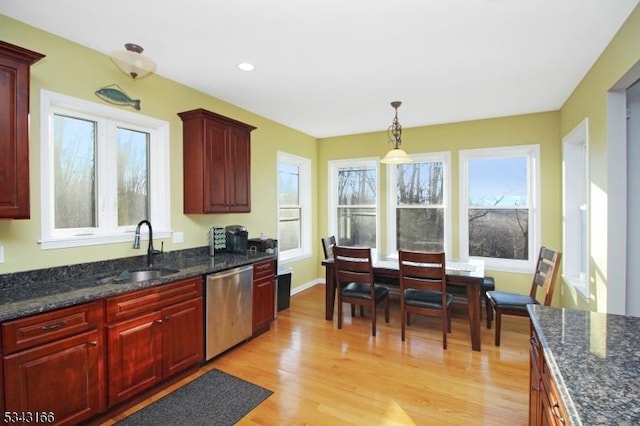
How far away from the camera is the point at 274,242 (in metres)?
4.10

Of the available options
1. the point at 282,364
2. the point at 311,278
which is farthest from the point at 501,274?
the point at 282,364

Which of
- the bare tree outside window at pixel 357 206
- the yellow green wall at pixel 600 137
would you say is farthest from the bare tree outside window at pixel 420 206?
the yellow green wall at pixel 600 137

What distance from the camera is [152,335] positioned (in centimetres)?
238

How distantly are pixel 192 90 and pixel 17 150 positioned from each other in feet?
6.00

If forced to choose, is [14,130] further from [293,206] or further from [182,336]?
[293,206]

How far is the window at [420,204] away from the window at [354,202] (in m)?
0.30

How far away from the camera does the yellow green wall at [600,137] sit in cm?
224

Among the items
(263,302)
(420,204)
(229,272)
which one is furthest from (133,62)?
(420,204)

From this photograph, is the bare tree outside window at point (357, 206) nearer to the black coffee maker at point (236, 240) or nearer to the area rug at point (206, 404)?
the black coffee maker at point (236, 240)

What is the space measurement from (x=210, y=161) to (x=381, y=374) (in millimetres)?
2613

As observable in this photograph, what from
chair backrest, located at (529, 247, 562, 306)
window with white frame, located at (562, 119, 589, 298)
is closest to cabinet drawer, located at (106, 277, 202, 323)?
chair backrest, located at (529, 247, 562, 306)

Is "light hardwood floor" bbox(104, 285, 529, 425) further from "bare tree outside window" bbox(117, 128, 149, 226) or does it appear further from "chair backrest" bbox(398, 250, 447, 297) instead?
"bare tree outside window" bbox(117, 128, 149, 226)

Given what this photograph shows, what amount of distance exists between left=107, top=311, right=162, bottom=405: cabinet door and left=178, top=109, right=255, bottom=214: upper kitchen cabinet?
1.28 metres

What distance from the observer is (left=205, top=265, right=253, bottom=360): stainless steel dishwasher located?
2.87 meters
